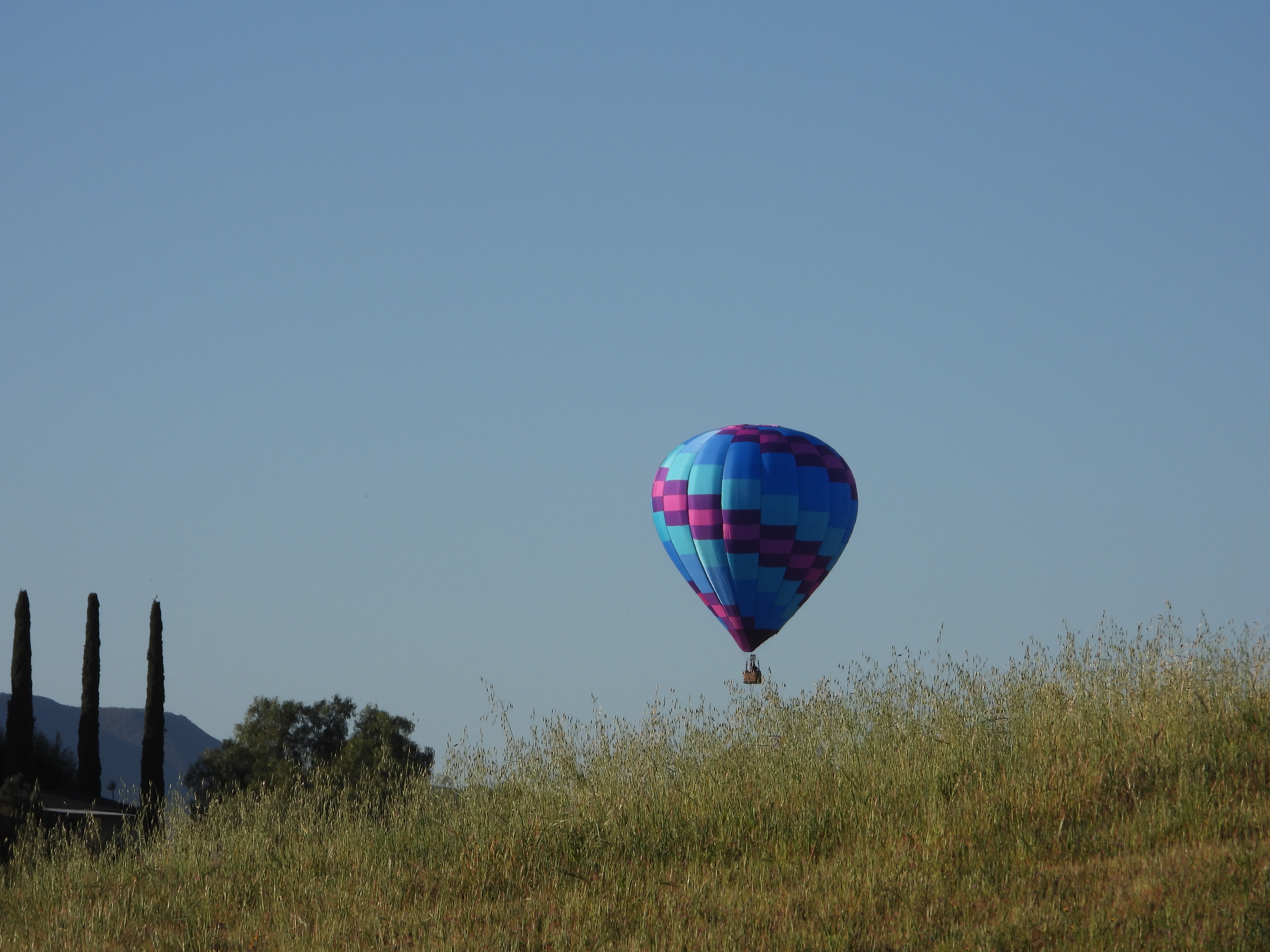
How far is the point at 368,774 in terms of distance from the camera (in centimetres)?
1516

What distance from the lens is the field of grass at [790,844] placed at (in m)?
9.87

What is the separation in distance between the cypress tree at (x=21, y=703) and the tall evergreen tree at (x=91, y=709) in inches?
68.2

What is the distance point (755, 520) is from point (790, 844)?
788 inches

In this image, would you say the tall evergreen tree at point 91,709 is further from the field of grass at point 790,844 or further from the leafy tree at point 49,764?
the field of grass at point 790,844

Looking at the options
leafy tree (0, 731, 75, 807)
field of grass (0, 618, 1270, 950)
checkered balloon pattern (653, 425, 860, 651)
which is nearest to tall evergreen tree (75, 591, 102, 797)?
leafy tree (0, 731, 75, 807)

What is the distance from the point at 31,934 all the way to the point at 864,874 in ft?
22.8

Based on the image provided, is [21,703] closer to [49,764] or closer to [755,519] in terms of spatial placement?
[49,764]

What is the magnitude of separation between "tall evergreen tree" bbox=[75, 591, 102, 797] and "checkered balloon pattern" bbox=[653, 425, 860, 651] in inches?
1124

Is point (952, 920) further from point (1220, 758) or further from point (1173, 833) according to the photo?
point (1220, 758)

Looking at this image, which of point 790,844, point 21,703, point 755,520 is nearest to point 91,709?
point 21,703

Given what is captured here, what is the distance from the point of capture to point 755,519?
3184 centimetres

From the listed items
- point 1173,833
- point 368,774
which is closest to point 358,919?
point 368,774

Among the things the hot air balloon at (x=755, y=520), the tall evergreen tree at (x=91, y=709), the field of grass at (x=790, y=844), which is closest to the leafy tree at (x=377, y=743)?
the tall evergreen tree at (x=91, y=709)

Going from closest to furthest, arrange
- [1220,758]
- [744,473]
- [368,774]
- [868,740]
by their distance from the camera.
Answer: [1220,758]
[868,740]
[368,774]
[744,473]
